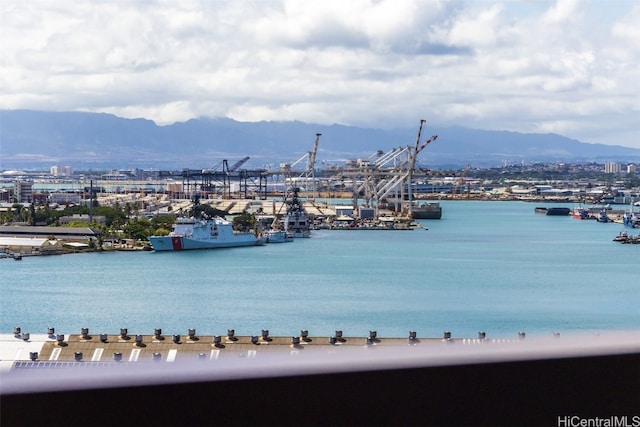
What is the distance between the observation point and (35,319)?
5.52 metres

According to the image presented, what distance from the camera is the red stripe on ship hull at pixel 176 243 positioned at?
10922 mm

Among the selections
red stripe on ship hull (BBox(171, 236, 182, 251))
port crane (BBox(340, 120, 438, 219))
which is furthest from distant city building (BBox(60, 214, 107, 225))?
port crane (BBox(340, 120, 438, 219))

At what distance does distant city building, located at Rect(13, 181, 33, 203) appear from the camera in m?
18.0

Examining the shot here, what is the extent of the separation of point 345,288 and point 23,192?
1234 centimetres

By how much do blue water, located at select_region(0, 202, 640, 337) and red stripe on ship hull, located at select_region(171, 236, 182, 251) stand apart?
0.32 metres

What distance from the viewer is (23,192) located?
18453 millimetres

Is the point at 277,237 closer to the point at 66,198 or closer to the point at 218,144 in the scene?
the point at 66,198

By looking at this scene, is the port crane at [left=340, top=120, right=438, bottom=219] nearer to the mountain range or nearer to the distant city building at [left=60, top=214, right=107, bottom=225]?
the distant city building at [left=60, top=214, right=107, bottom=225]

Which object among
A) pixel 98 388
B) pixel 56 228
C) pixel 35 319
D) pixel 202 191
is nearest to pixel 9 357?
pixel 35 319

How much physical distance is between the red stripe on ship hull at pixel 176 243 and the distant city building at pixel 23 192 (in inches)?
302

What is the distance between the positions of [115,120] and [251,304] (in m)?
51.4

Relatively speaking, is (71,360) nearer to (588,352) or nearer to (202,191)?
(588,352)

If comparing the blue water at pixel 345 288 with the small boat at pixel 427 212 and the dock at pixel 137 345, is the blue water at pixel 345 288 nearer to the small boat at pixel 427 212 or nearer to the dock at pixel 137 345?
the dock at pixel 137 345

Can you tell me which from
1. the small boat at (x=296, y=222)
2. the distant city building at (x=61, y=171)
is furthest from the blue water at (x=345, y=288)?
the distant city building at (x=61, y=171)
